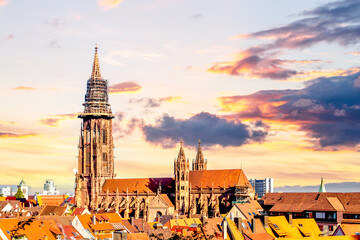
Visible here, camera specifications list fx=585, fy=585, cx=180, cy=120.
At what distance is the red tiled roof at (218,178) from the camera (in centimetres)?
17562

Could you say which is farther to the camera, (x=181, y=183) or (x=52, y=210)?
(x=181, y=183)

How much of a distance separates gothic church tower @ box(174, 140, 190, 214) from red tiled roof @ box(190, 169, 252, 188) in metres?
4.12

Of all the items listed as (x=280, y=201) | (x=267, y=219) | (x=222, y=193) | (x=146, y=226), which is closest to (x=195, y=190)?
(x=222, y=193)

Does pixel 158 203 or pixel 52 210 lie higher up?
pixel 158 203

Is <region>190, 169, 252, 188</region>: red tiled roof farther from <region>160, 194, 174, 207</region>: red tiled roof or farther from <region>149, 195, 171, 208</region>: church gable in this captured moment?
<region>149, 195, 171, 208</region>: church gable

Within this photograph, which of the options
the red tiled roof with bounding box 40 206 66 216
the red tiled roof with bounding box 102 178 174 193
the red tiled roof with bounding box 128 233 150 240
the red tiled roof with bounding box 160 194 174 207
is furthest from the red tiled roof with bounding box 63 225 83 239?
the red tiled roof with bounding box 102 178 174 193

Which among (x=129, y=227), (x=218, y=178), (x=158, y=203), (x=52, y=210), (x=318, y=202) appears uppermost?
(x=218, y=178)

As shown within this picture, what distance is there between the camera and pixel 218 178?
17938 centimetres

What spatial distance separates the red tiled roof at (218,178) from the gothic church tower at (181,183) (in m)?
4.12

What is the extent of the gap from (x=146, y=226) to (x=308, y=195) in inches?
1513

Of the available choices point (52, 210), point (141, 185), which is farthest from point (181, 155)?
point (52, 210)

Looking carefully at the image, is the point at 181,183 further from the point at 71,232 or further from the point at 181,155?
the point at 71,232

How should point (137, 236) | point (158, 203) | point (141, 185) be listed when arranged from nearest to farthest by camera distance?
point (137, 236) < point (158, 203) < point (141, 185)

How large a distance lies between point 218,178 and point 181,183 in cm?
1151
